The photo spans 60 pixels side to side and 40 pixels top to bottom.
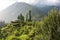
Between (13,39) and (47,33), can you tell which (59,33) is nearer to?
(47,33)

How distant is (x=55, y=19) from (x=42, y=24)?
240 cm

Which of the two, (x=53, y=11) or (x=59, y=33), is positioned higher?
(x=53, y=11)

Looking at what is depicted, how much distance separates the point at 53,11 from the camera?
30.8 meters

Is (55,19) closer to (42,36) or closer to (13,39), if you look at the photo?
(42,36)

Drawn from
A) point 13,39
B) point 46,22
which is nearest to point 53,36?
point 46,22

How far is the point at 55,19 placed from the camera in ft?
98.7

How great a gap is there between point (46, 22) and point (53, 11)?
2291 mm

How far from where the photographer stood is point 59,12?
3062 cm

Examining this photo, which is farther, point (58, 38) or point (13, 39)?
point (13, 39)

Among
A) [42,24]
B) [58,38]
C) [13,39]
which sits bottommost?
[13,39]

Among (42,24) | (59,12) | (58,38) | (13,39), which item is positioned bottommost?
(13,39)

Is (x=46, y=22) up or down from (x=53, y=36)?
up

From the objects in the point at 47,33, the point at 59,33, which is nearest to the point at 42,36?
the point at 47,33

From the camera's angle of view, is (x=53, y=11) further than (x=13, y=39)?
No
